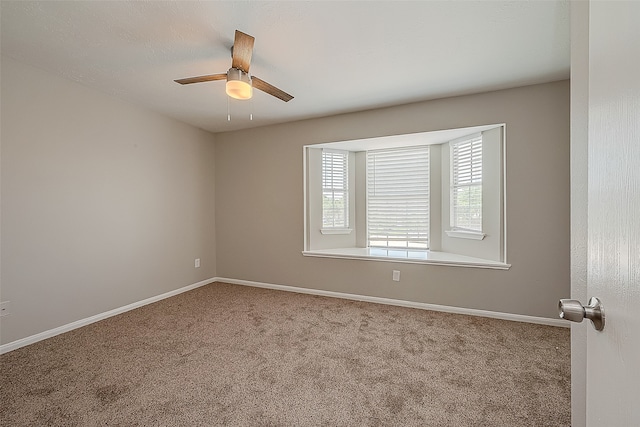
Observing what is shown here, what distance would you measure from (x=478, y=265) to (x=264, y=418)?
258cm

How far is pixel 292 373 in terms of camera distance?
6.54 feet

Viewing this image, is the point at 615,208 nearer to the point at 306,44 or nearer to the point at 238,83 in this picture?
the point at 238,83

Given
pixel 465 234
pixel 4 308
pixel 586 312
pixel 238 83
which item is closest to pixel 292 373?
pixel 586 312

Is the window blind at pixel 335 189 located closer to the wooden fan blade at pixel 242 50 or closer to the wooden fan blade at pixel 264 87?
the wooden fan blade at pixel 264 87

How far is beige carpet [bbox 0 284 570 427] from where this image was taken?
161 cm

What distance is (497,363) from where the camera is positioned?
211cm

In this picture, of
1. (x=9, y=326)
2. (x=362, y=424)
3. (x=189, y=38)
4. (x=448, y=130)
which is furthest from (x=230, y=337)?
(x=448, y=130)

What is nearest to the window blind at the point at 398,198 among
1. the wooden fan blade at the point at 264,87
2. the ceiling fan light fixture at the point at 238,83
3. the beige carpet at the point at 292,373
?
the beige carpet at the point at 292,373

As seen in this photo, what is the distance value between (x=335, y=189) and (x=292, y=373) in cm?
264

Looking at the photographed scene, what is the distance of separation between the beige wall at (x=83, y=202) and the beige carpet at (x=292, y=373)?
0.41 meters

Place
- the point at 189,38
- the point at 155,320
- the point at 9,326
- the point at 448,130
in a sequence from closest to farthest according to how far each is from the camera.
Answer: the point at 189,38, the point at 9,326, the point at 155,320, the point at 448,130

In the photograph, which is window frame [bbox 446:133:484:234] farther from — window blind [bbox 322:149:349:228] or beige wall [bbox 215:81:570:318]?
window blind [bbox 322:149:349:228]

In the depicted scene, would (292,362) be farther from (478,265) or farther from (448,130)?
(448,130)

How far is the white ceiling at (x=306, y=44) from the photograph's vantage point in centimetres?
179
